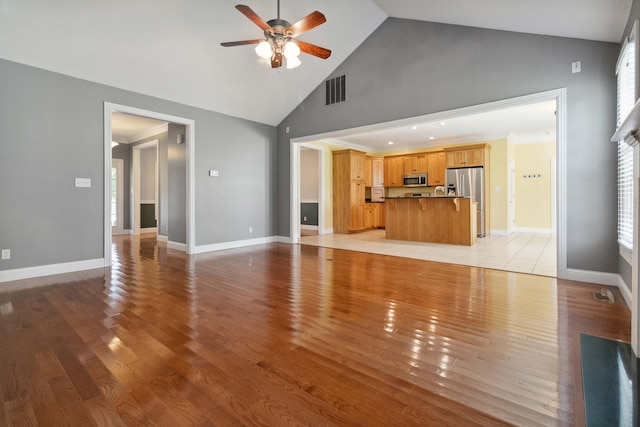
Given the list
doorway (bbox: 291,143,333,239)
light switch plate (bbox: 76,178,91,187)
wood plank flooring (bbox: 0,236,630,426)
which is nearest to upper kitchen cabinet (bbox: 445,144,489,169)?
doorway (bbox: 291,143,333,239)

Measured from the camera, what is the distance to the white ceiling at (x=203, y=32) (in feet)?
10.9

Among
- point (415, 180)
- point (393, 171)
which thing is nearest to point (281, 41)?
point (415, 180)

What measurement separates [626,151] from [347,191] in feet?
20.6

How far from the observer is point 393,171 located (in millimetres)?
10117

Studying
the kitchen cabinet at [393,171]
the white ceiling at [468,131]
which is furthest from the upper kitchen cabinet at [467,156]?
the kitchen cabinet at [393,171]

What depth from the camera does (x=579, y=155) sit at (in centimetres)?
357

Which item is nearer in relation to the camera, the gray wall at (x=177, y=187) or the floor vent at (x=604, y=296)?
the floor vent at (x=604, y=296)

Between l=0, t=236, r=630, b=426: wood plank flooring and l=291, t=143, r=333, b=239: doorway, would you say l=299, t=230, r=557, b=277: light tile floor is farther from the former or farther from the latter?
l=291, t=143, r=333, b=239: doorway

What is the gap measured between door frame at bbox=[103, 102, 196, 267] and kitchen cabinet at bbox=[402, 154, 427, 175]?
6.71 m

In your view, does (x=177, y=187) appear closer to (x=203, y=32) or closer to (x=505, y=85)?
(x=203, y=32)

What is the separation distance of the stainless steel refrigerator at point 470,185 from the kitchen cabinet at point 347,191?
265 centimetres

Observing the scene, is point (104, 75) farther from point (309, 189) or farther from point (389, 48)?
point (309, 189)

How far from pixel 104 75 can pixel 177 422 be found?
4.96 m

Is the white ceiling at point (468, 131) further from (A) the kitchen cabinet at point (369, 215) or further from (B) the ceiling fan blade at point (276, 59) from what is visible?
(B) the ceiling fan blade at point (276, 59)
